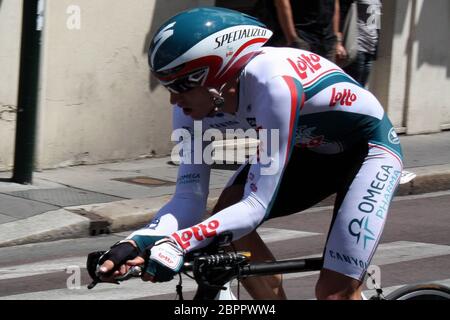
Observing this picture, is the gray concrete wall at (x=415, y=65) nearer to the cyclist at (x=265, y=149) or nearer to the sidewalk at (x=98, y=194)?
the sidewalk at (x=98, y=194)

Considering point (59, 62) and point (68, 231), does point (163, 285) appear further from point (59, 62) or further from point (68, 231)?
point (59, 62)

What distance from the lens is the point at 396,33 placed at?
42.1ft

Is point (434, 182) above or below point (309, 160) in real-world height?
below

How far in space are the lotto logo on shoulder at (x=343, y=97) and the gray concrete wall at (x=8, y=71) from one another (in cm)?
622

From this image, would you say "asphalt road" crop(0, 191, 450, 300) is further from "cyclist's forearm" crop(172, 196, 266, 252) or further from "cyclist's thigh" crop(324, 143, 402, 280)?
"cyclist's forearm" crop(172, 196, 266, 252)

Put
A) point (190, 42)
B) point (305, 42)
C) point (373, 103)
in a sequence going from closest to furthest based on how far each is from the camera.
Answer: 1. point (190, 42)
2. point (373, 103)
3. point (305, 42)

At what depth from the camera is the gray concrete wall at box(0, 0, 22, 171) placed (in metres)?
9.84

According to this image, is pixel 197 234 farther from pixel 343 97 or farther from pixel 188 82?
pixel 343 97

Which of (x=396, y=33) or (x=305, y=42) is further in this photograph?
(x=396, y=33)

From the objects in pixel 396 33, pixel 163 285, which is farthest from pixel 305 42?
A: pixel 396 33

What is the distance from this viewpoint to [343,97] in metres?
4.18

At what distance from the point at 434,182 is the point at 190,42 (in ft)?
23.4

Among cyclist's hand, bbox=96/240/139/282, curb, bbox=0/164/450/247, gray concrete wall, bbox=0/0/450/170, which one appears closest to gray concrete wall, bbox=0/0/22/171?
gray concrete wall, bbox=0/0/450/170

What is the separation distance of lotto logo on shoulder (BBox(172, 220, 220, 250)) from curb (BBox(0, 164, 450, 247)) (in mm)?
4531
